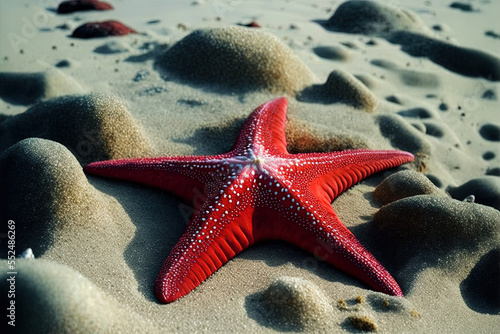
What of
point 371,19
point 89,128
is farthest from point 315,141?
point 371,19

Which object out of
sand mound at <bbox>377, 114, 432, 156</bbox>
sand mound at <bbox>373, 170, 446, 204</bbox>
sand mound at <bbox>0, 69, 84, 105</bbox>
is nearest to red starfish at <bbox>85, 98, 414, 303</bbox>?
sand mound at <bbox>373, 170, 446, 204</bbox>

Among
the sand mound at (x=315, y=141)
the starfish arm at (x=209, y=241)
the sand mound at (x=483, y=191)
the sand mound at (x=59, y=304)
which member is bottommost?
the sand mound at (x=483, y=191)

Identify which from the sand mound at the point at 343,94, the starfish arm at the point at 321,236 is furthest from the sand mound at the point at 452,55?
the starfish arm at the point at 321,236

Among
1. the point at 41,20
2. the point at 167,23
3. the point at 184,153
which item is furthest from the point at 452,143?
the point at 41,20

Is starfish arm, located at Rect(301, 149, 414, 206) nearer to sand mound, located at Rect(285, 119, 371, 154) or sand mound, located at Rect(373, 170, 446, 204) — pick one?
sand mound, located at Rect(373, 170, 446, 204)

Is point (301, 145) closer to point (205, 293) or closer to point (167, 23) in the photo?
point (205, 293)

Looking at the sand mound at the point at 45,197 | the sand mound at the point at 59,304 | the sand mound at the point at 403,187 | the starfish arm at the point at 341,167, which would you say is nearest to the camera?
the sand mound at the point at 59,304

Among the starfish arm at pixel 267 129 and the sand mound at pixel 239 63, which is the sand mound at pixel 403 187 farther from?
the sand mound at pixel 239 63
